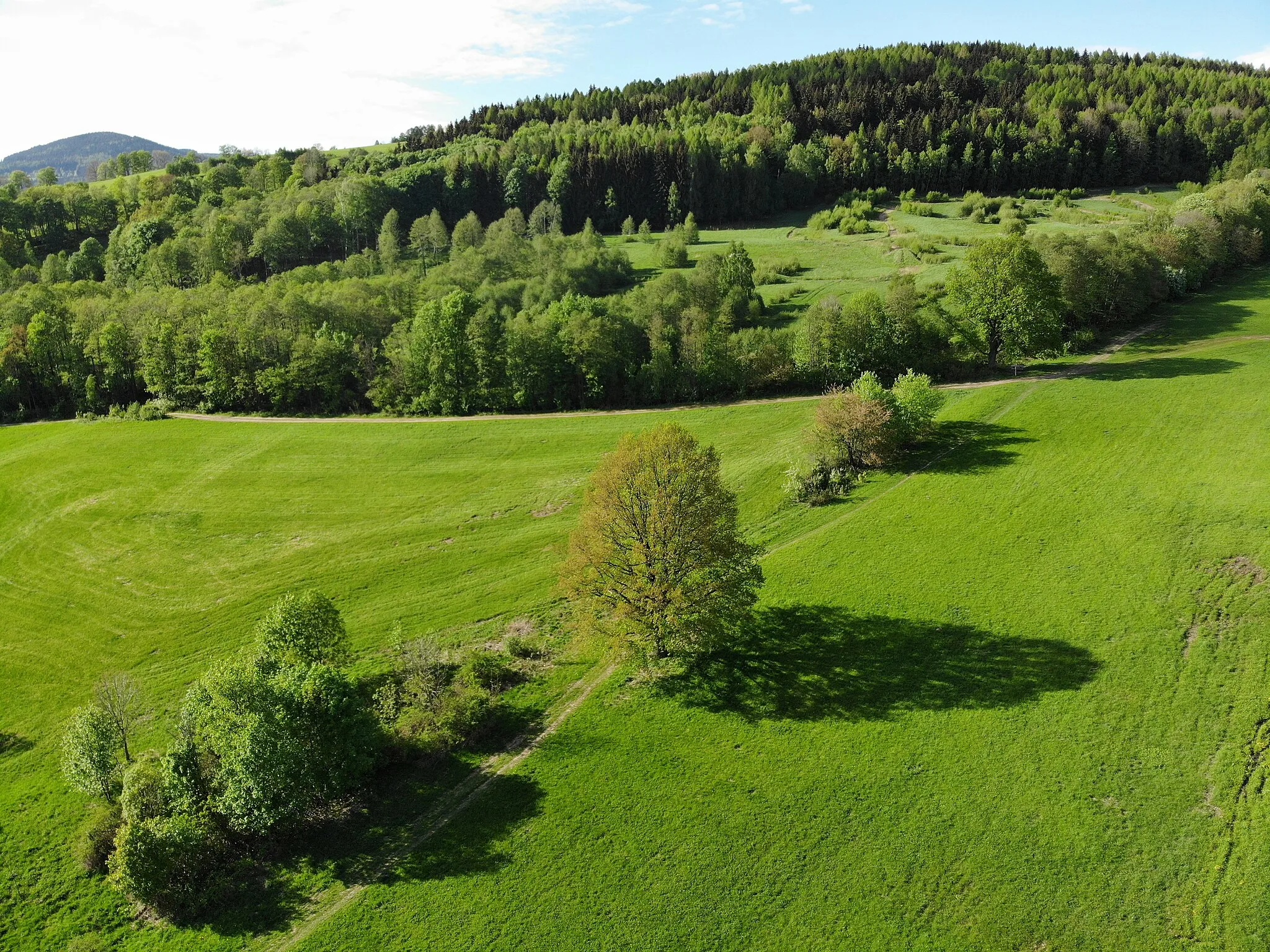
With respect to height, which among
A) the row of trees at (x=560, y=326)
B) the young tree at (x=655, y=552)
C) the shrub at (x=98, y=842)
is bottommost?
the shrub at (x=98, y=842)

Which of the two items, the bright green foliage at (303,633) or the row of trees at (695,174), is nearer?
the bright green foliage at (303,633)

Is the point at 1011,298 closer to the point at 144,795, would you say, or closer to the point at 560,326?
the point at 560,326

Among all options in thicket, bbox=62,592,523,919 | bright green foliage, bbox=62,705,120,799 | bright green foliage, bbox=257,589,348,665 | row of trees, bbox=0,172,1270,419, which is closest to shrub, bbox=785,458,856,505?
row of trees, bbox=0,172,1270,419

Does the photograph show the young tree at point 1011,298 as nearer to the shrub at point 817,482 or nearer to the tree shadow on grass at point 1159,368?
the tree shadow on grass at point 1159,368

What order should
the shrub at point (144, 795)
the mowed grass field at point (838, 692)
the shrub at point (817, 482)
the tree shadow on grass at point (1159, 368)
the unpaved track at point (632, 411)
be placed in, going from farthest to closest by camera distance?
the unpaved track at point (632, 411), the tree shadow on grass at point (1159, 368), the shrub at point (817, 482), the shrub at point (144, 795), the mowed grass field at point (838, 692)

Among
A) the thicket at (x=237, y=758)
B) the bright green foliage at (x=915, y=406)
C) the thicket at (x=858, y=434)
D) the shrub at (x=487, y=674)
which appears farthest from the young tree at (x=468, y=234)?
the thicket at (x=237, y=758)

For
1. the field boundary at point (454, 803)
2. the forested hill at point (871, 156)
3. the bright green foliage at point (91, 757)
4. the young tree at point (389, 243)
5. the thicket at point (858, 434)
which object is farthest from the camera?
the forested hill at point (871, 156)

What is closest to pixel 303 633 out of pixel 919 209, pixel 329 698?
pixel 329 698
